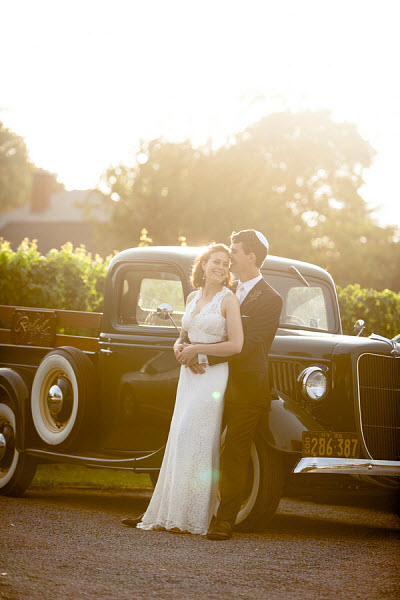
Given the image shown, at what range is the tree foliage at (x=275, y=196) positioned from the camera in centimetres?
4641

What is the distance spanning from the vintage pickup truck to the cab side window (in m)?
0.01

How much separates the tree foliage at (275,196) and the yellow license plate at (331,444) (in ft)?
125

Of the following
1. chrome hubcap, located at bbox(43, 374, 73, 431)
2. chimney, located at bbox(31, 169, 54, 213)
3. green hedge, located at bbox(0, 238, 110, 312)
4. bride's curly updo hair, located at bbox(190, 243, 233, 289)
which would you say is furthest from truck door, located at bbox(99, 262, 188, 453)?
chimney, located at bbox(31, 169, 54, 213)

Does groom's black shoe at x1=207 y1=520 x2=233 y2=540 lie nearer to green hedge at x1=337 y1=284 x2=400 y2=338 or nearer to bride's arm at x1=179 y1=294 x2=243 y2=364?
bride's arm at x1=179 y1=294 x2=243 y2=364

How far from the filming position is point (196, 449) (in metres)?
6.60

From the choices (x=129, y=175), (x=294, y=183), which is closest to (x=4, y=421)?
(x=294, y=183)

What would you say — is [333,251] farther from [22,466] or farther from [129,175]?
[22,466]

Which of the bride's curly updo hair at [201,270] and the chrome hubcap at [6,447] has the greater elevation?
the bride's curly updo hair at [201,270]

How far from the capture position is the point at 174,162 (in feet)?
160

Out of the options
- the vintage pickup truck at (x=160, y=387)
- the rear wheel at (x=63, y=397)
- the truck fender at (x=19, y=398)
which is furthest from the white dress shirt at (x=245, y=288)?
the truck fender at (x=19, y=398)

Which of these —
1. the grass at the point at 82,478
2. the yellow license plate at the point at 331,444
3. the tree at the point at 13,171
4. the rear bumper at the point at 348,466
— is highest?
the tree at the point at 13,171

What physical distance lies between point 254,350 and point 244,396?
329mm

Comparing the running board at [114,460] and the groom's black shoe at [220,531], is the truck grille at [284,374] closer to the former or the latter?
the running board at [114,460]

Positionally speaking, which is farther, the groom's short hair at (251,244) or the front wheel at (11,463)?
the front wheel at (11,463)
